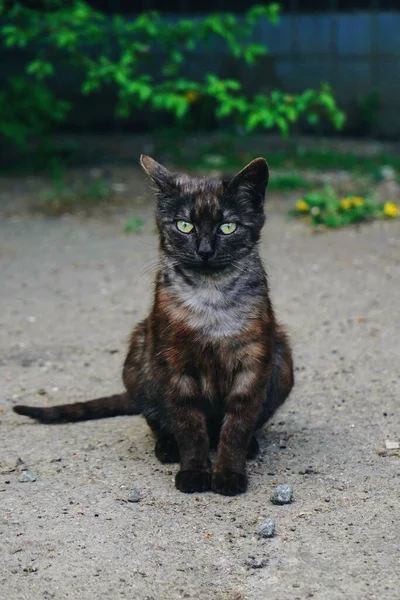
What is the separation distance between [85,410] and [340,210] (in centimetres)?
406

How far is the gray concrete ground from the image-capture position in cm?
345

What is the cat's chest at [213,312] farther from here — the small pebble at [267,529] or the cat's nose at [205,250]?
the small pebble at [267,529]

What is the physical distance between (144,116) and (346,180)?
8.93ft

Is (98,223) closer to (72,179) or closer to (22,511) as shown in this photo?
(72,179)

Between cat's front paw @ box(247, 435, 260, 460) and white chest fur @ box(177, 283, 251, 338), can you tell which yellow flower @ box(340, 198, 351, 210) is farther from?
white chest fur @ box(177, 283, 251, 338)

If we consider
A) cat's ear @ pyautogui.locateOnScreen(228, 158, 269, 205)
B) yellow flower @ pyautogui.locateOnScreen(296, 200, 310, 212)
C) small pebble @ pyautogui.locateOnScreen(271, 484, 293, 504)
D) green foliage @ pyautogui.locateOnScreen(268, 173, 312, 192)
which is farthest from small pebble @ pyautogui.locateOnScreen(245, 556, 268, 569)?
green foliage @ pyautogui.locateOnScreen(268, 173, 312, 192)

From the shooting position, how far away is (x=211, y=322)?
4195 millimetres

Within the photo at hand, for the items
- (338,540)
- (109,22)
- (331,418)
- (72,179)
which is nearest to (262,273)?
(331,418)

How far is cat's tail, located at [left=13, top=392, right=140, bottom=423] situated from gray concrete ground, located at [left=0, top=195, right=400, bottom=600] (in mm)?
45

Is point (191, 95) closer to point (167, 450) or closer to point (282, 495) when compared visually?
point (167, 450)

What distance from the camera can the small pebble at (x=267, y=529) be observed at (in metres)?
3.69

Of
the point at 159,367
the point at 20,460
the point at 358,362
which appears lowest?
the point at 358,362

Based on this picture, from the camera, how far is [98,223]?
870 centimetres

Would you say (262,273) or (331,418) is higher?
(262,273)
